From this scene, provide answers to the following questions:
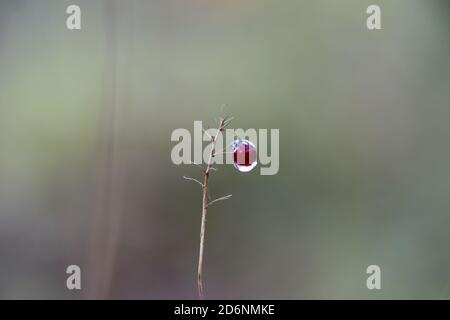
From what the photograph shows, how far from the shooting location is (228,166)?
99 cm

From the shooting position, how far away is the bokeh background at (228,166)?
38.0 inches

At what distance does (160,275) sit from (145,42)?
539 millimetres

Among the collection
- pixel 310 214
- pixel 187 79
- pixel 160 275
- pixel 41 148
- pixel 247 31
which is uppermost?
pixel 247 31

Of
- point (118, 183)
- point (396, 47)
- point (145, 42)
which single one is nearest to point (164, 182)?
point (118, 183)

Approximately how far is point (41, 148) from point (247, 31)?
544 mm

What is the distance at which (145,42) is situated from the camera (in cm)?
99

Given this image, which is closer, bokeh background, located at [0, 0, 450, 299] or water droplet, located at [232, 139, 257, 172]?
water droplet, located at [232, 139, 257, 172]

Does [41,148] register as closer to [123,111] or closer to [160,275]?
[123,111]

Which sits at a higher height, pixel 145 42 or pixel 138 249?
pixel 145 42

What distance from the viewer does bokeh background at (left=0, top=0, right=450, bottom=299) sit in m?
0.97

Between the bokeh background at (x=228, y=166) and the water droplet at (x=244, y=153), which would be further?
the bokeh background at (x=228, y=166)

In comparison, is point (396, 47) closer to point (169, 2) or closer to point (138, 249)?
point (169, 2)

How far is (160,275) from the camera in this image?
0.98 metres

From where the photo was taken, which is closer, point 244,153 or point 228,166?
point 244,153
